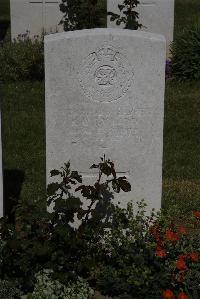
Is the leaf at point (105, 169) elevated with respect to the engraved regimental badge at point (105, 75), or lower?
lower

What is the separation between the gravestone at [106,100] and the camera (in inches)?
213

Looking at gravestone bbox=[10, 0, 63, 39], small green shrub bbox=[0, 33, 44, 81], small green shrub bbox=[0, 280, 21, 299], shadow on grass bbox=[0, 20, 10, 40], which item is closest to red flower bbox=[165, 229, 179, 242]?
small green shrub bbox=[0, 280, 21, 299]

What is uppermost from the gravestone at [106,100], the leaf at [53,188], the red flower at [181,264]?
the gravestone at [106,100]

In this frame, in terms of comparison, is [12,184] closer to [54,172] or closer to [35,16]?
[54,172]

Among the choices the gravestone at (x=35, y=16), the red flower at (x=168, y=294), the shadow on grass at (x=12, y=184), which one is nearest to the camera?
the red flower at (x=168, y=294)

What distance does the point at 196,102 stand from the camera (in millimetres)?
10711

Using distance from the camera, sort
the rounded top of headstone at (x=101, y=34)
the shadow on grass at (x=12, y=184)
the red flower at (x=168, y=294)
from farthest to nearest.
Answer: the shadow on grass at (x=12, y=184) → the rounded top of headstone at (x=101, y=34) → the red flower at (x=168, y=294)

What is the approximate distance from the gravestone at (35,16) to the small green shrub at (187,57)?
2.35 m

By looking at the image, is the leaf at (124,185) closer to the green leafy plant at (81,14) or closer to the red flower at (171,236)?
the red flower at (171,236)

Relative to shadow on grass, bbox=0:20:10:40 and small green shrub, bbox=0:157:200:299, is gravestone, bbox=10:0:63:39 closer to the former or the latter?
shadow on grass, bbox=0:20:10:40

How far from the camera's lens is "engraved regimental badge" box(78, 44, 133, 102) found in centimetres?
545

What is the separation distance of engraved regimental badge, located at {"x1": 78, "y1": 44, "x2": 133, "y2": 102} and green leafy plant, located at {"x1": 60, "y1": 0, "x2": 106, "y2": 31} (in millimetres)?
6506

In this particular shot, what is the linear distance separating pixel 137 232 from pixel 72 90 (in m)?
1.18

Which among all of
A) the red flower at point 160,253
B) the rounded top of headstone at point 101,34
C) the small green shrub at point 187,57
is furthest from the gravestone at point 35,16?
the red flower at point 160,253
